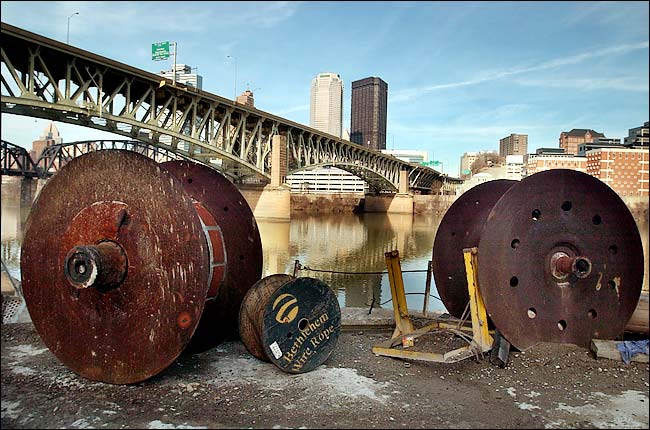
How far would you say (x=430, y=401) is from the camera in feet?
16.6

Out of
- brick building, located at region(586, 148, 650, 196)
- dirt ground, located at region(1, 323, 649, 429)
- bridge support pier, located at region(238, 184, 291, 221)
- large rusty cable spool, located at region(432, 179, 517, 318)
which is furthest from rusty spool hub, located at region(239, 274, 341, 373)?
bridge support pier, located at region(238, 184, 291, 221)

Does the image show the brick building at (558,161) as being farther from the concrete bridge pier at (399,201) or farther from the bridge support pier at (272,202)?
the concrete bridge pier at (399,201)

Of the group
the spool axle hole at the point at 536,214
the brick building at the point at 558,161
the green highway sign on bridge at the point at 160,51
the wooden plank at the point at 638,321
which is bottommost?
the wooden plank at the point at 638,321

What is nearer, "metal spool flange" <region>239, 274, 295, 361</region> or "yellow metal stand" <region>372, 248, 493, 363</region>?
"metal spool flange" <region>239, 274, 295, 361</region>

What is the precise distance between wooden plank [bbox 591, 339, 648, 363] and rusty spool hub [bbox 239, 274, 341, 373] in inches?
122

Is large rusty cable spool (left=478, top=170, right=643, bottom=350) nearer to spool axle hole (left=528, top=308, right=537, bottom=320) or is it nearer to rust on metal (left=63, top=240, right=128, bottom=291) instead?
spool axle hole (left=528, top=308, right=537, bottom=320)

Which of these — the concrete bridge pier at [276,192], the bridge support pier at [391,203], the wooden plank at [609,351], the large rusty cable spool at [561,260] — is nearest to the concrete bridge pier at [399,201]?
the bridge support pier at [391,203]

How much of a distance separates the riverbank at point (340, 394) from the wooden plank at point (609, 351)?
7 cm

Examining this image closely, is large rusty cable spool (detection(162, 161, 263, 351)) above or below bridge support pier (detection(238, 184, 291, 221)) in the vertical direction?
below

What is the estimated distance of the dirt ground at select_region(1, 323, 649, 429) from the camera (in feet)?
14.9

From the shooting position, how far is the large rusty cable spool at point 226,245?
265 inches

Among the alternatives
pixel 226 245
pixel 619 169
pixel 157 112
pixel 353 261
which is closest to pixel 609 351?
pixel 226 245

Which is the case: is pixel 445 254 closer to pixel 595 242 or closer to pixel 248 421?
pixel 595 242

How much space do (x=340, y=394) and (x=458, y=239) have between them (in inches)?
158
